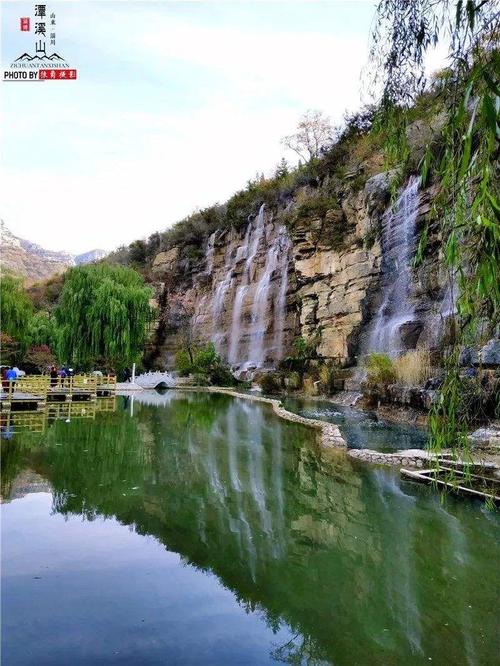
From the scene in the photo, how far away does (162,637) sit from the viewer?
10.2 ft

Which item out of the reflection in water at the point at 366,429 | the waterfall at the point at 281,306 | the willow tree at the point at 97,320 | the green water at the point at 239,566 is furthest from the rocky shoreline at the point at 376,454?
the willow tree at the point at 97,320

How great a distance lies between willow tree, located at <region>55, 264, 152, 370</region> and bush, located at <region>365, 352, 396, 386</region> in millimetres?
12304

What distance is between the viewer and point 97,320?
73.5ft

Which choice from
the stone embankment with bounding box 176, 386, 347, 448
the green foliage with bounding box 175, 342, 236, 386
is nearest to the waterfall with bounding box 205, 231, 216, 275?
the green foliage with bounding box 175, 342, 236, 386

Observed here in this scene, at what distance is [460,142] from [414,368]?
1092cm

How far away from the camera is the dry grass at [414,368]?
40.1ft

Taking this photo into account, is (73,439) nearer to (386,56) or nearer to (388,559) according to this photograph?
(388,559)

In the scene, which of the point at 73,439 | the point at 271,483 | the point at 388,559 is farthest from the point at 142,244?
the point at 388,559

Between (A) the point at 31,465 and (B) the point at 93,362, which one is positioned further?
(B) the point at 93,362

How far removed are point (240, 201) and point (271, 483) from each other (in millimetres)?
26098

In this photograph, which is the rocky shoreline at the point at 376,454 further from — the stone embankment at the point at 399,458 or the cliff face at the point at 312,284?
the cliff face at the point at 312,284

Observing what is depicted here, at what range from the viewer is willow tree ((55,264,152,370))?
22516mm

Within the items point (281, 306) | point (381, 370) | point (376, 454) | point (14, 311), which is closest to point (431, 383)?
point (381, 370)

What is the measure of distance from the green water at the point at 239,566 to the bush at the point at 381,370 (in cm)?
632
